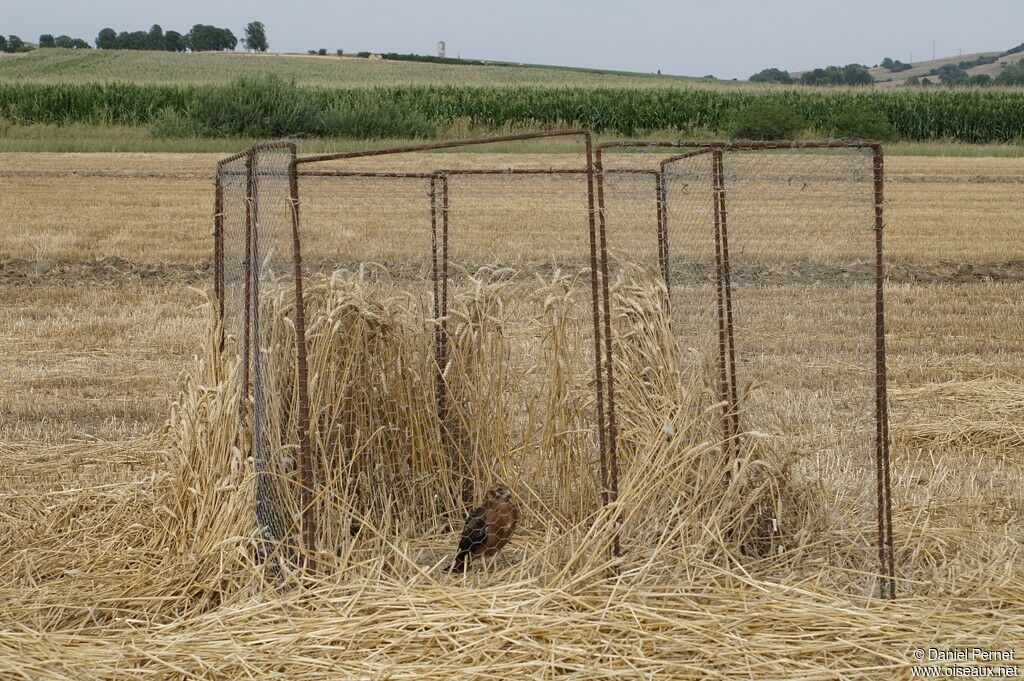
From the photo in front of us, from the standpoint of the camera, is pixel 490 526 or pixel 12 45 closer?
pixel 490 526

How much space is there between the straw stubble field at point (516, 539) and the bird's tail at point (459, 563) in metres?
0.13

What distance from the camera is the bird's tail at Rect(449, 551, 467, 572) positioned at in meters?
4.87

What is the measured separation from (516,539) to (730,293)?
1.55m

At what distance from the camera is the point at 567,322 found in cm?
516

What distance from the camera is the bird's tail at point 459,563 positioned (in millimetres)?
4871

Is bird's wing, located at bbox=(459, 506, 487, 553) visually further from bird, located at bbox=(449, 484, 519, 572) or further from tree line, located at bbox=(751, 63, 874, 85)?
tree line, located at bbox=(751, 63, 874, 85)

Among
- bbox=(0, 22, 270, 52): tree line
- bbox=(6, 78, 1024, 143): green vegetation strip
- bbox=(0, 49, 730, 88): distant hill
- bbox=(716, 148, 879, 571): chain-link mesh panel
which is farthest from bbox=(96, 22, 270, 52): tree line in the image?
bbox=(716, 148, 879, 571): chain-link mesh panel

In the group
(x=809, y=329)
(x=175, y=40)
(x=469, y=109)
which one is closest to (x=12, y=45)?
(x=175, y=40)

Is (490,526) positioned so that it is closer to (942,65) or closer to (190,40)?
(190,40)

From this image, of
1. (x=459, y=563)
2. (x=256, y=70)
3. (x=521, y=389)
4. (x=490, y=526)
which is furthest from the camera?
(x=256, y=70)

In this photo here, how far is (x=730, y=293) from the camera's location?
4.85 metres

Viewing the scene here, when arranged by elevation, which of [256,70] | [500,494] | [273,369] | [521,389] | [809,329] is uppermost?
[256,70]

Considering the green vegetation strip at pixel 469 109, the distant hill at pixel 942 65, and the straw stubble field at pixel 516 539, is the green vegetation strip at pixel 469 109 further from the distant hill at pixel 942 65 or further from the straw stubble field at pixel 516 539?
the distant hill at pixel 942 65

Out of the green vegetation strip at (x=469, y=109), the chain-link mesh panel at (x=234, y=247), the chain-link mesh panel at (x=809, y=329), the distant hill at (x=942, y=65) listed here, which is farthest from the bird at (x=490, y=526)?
the distant hill at (x=942, y=65)
